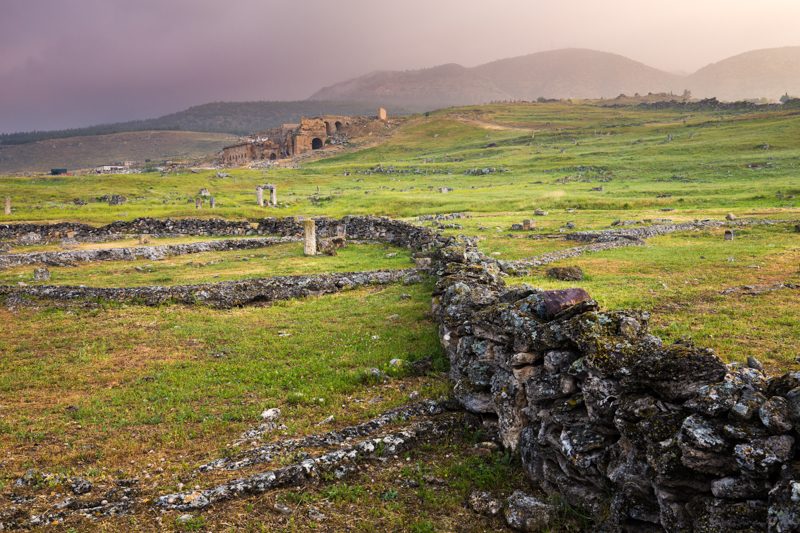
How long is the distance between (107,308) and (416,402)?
15985 mm

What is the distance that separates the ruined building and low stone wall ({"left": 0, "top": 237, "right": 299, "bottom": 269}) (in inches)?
4565

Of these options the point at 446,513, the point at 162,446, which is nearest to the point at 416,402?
the point at 446,513

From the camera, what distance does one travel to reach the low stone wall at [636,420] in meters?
5.19

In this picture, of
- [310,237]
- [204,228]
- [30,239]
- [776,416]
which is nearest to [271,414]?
[776,416]

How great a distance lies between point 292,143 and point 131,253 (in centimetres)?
12267

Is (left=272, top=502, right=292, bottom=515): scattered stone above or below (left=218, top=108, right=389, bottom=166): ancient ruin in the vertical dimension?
below

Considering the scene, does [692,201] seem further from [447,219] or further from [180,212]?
[180,212]

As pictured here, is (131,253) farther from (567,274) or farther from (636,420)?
(636,420)

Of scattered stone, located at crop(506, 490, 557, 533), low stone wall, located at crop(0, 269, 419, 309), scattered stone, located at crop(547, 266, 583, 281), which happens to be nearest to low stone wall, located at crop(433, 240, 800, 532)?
scattered stone, located at crop(506, 490, 557, 533)

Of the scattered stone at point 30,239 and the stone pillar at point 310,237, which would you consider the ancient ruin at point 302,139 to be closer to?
the scattered stone at point 30,239

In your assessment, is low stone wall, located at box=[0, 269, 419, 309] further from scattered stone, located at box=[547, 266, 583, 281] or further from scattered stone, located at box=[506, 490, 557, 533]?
scattered stone, located at box=[506, 490, 557, 533]

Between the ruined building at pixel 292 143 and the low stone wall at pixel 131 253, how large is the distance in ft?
380

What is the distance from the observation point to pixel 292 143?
15225 centimetres

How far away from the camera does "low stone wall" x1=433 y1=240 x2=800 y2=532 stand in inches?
204
